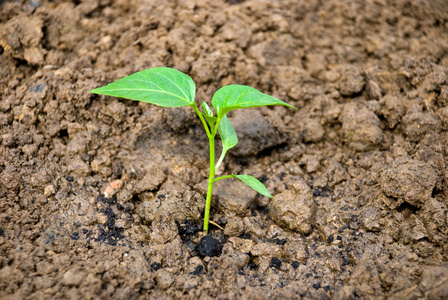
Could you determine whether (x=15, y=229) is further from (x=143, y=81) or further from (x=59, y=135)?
(x=143, y=81)

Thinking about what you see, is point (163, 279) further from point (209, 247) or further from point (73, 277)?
point (73, 277)

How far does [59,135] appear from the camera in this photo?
2.43 metres

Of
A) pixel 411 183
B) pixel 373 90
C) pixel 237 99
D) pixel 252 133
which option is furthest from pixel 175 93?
pixel 373 90

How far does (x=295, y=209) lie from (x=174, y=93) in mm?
1080

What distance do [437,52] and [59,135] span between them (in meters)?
3.17

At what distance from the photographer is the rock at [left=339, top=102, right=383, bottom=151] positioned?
2.50 meters

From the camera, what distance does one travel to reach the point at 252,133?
253cm

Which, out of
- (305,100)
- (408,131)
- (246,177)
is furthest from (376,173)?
(246,177)

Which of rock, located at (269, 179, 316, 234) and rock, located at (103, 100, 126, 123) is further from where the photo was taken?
rock, located at (103, 100, 126, 123)

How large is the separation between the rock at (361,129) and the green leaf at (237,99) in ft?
3.08

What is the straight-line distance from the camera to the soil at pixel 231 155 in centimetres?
192

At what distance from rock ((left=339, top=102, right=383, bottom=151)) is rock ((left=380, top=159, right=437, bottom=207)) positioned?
13.5 inches

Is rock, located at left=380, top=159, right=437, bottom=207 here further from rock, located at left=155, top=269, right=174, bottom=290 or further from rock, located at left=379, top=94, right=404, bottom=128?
rock, located at left=155, top=269, right=174, bottom=290

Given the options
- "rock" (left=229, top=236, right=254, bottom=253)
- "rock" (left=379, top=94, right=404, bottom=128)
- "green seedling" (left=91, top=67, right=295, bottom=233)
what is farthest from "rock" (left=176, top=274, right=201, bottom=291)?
"rock" (left=379, top=94, right=404, bottom=128)
